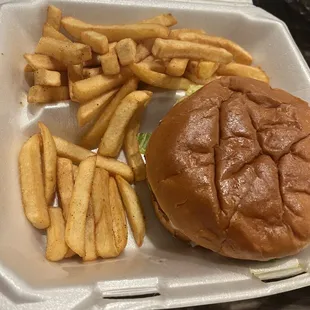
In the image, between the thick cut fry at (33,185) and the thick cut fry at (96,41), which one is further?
the thick cut fry at (96,41)

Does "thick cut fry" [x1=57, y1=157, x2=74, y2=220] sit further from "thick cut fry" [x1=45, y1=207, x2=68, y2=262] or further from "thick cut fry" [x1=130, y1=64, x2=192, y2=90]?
"thick cut fry" [x1=130, y1=64, x2=192, y2=90]

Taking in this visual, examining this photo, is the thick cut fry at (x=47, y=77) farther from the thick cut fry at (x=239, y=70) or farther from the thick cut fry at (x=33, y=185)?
the thick cut fry at (x=239, y=70)

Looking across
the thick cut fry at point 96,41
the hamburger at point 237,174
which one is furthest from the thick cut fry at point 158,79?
the hamburger at point 237,174

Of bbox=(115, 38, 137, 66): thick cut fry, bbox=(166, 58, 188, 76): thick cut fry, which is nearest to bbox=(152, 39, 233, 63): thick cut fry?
bbox=(166, 58, 188, 76): thick cut fry

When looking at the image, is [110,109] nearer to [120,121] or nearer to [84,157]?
[120,121]

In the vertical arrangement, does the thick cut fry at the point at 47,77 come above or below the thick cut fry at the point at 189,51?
below

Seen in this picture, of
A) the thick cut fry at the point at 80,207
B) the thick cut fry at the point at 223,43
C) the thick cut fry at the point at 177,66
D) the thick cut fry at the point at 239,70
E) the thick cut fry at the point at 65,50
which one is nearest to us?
the thick cut fry at the point at 80,207
